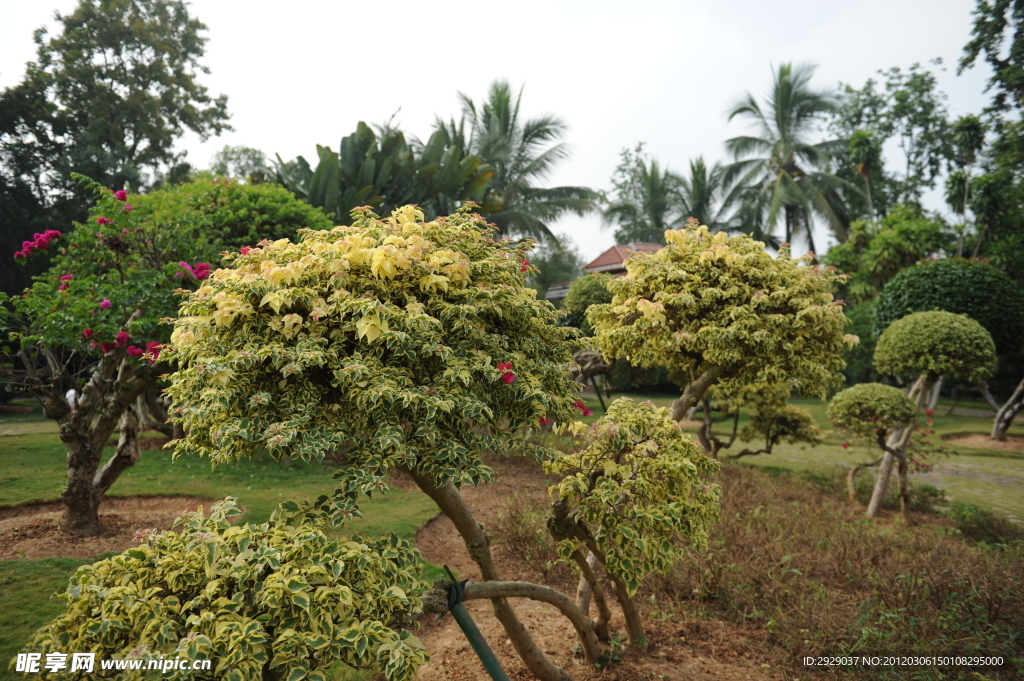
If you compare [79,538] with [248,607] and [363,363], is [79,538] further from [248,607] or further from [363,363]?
[363,363]

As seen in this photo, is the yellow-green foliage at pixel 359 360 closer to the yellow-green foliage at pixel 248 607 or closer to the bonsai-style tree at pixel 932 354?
the yellow-green foliage at pixel 248 607

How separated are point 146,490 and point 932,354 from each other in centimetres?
1038

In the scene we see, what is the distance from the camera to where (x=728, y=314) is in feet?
15.5

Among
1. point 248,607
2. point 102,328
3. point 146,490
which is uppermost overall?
point 102,328

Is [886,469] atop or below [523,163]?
below

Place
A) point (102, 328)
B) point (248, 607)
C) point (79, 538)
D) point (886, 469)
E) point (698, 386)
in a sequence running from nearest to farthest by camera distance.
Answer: point (248, 607), point (698, 386), point (102, 328), point (79, 538), point (886, 469)

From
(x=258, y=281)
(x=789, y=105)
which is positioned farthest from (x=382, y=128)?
(x=258, y=281)

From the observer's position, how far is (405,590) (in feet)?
7.69

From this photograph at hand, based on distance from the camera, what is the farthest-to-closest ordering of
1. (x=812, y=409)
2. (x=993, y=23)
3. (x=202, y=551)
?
1. (x=812, y=409)
2. (x=993, y=23)
3. (x=202, y=551)

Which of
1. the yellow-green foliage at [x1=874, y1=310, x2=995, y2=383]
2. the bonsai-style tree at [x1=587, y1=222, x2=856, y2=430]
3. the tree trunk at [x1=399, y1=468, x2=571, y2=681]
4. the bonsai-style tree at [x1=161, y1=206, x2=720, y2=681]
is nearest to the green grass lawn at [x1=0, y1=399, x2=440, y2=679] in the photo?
the tree trunk at [x1=399, y1=468, x2=571, y2=681]

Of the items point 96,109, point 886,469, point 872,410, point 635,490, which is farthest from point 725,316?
point 96,109

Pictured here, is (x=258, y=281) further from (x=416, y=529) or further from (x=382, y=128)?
(x=382, y=128)

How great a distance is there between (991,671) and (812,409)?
16.5 meters

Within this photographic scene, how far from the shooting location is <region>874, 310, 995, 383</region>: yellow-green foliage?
318 inches
